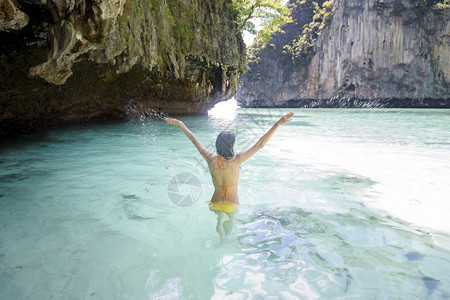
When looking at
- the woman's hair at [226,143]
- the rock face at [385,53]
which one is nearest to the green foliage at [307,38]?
the rock face at [385,53]

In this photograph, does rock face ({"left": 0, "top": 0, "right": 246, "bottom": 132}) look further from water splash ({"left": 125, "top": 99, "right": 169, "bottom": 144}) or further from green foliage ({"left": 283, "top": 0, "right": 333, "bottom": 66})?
green foliage ({"left": 283, "top": 0, "right": 333, "bottom": 66})

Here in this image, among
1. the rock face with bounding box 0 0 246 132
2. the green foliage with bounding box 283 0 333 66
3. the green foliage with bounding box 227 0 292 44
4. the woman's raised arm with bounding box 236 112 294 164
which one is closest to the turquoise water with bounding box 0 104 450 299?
the woman's raised arm with bounding box 236 112 294 164

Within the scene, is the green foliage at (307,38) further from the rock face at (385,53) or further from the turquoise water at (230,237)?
the turquoise water at (230,237)

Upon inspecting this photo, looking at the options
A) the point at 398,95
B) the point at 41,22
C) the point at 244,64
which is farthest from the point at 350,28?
the point at 41,22

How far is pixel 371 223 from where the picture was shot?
3.23 metres

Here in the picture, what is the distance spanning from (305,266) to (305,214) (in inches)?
45.3

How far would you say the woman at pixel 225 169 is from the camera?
3.06m

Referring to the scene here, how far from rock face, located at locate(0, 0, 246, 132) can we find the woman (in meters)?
4.13

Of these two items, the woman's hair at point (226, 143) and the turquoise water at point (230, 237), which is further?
the woman's hair at point (226, 143)

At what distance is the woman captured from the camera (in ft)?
10.0

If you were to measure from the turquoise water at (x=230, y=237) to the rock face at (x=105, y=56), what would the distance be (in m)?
2.84

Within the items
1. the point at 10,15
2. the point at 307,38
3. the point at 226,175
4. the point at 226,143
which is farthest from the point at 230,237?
the point at 307,38

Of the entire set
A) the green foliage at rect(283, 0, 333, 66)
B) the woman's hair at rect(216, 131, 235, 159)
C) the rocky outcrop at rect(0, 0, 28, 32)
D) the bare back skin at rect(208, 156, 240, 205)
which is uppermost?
the green foliage at rect(283, 0, 333, 66)

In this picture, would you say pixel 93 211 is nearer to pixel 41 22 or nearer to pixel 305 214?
pixel 305 214
